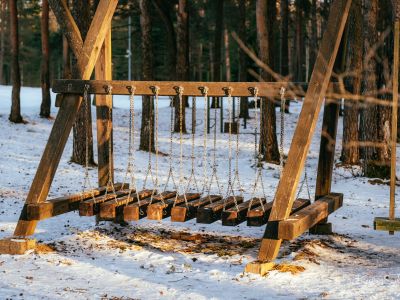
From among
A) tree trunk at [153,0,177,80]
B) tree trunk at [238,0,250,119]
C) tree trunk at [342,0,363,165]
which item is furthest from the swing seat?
tree trunk at [153,0,177,80]

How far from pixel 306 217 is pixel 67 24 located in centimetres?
453

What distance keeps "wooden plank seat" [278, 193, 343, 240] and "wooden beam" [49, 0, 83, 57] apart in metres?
3.79

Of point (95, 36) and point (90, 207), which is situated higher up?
point (95, 36)

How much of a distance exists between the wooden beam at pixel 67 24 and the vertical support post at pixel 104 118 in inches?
16.9

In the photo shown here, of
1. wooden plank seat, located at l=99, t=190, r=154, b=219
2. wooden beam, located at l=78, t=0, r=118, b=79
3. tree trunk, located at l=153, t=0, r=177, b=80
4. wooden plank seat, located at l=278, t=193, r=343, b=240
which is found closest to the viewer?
wooden plank seat, located at l=278, t=193, r=343, b=240

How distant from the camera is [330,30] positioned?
7422mm

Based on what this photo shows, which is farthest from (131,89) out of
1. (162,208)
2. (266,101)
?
(266,101)

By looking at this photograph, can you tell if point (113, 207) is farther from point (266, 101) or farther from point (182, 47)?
point (182, 47)

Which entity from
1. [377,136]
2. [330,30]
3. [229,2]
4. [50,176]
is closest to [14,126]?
[377,136]

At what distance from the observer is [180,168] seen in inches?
325

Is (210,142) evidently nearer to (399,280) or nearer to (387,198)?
(387,198)

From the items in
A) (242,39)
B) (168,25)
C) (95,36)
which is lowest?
(95,36)

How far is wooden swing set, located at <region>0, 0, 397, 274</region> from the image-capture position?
7.04 meters

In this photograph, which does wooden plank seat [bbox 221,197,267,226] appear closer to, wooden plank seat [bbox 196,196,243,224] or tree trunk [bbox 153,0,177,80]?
wooden plank seat [bbox 196,196,243,224]
